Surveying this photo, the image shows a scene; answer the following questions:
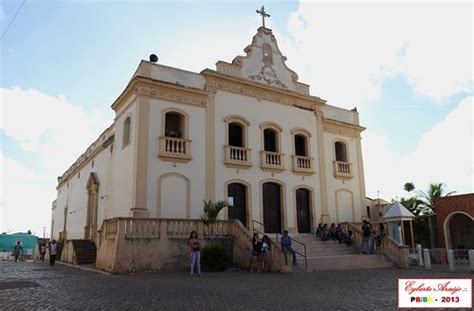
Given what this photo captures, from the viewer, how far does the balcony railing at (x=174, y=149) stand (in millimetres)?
17797

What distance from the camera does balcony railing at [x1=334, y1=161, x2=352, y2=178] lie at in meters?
23.1

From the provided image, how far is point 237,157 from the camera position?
19859mm

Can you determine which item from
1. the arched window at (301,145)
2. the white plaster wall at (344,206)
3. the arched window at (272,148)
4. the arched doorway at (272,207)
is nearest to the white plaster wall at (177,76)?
the arched window at (272,148)

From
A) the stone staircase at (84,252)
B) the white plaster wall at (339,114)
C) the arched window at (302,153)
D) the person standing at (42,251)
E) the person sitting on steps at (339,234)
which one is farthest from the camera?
the person standing at (42,251)

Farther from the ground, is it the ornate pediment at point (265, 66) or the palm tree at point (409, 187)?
the ornate pediment at point (265, 66)

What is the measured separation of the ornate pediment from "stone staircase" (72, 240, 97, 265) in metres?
11.3

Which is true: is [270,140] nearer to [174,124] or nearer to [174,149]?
[174,124]

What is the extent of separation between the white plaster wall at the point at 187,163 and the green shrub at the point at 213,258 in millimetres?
2848

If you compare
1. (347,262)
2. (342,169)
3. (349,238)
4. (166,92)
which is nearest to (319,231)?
(349,238)

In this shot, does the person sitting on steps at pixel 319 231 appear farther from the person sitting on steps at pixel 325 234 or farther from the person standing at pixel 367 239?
the person standing at pixel 367 239

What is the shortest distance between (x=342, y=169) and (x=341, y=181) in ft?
2.37

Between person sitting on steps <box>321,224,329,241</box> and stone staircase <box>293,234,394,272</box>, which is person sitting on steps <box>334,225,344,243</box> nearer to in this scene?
stone staircase <box>293,234,394,272</box>

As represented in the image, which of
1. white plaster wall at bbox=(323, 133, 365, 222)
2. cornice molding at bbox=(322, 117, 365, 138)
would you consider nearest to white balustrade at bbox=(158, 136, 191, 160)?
white plaster wall at bbox=(323, 133, 365, 222)

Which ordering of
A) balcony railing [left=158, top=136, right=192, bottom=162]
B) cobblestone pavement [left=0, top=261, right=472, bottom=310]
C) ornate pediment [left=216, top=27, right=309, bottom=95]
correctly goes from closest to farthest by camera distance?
cobblestone pavement [left=0, top=261, right=472, bottom=310] < balcony railing [left=158, top=136, right=192, bottom=162] < ornate pediment [left=216, top=27, right=309, bottom=95]
